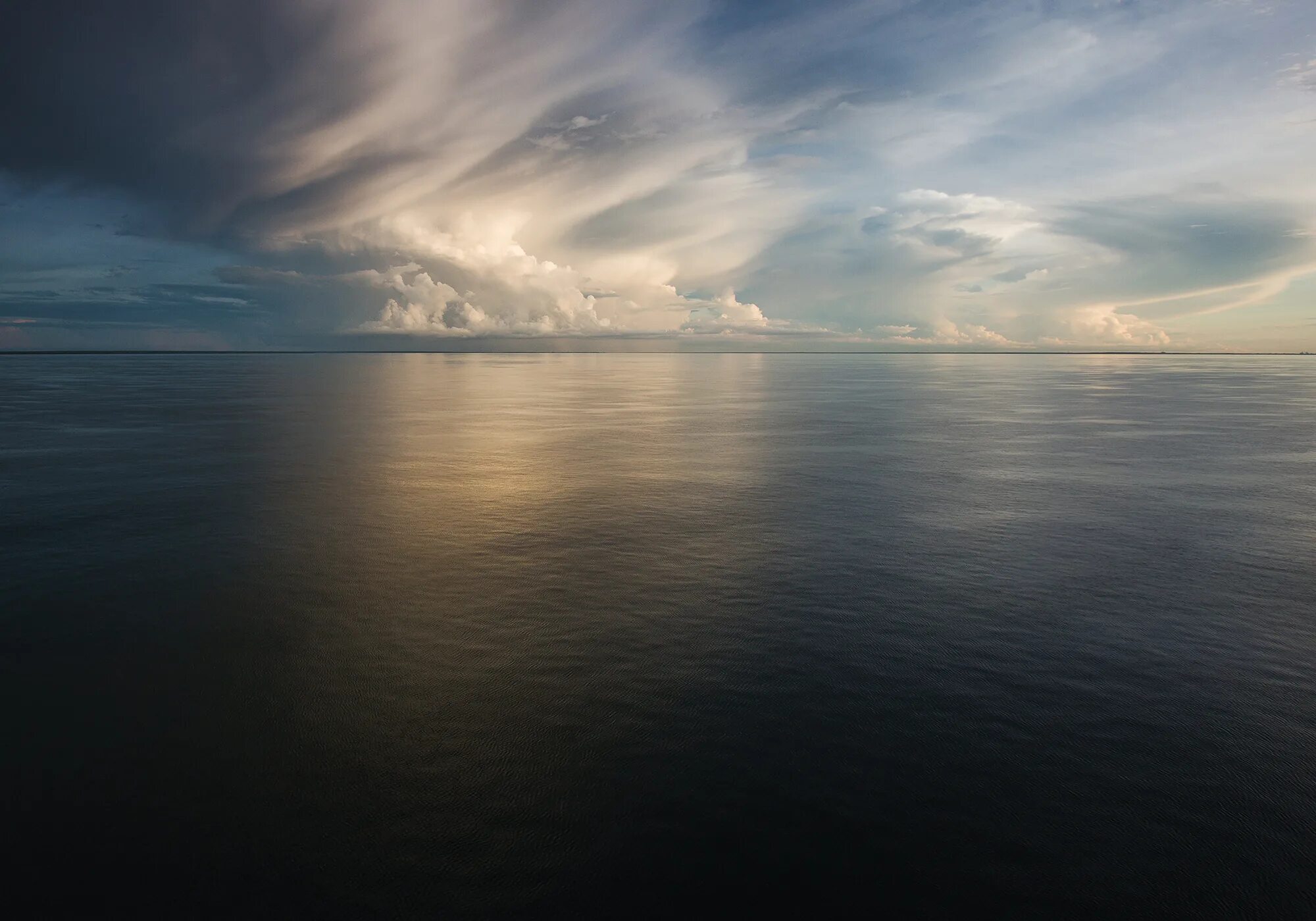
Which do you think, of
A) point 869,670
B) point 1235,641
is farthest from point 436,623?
point 1235,641

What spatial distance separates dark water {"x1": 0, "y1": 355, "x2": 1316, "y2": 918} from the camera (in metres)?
10.6

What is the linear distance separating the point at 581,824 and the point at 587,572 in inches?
477

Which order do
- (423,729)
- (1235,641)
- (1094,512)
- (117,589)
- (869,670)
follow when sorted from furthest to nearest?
Result: (1094,512), (117,589), (1235,641), (869,670), (423,729)

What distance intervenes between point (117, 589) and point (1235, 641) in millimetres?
28214

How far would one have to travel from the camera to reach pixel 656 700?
1528cm

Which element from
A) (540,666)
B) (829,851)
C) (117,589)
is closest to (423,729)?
(540,666)

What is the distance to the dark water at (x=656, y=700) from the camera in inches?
419

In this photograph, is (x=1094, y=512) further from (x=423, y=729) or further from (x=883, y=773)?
(x=423, y=729)

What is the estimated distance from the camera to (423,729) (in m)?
14.2

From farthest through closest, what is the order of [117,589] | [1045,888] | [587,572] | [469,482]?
1. [469,482]
2. [587,572]
3. [117,589]
4. [1045,888]

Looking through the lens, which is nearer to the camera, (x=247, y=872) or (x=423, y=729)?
(x=247, y=872)

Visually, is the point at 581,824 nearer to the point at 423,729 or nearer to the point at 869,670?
the point at 423,729

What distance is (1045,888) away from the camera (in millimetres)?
10375

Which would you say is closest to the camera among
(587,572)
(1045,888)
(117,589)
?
(1045,888)
